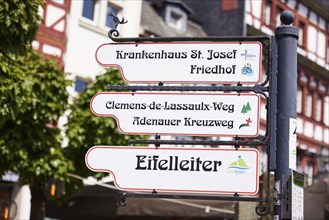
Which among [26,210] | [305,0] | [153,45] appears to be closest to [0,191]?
[26,210]

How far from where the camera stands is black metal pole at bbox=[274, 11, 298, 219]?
4.70 meters

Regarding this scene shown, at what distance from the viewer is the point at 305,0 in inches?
1164

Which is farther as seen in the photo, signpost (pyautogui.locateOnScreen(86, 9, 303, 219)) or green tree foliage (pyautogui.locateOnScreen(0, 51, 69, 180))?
green tree foliage (pyautogui.locateOnScreen(0, 51, 69, 180))

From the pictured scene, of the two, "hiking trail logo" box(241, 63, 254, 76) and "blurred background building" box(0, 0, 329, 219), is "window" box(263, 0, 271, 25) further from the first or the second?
"hiking trail logo" box(241, 63, 254, 76)

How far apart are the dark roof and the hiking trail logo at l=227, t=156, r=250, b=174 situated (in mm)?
18303

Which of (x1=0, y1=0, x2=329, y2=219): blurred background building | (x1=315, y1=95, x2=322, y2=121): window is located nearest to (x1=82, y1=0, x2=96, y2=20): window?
(x1=0, y1=0, x2=329, y2=219): blurred background building

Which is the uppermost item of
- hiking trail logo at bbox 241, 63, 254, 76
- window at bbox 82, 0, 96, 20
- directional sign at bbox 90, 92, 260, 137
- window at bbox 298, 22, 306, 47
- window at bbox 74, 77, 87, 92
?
window at bbox 298, 22, 306, 47

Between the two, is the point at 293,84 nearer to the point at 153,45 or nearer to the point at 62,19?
the point at 153,45

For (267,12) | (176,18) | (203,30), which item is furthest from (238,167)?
(203,30)

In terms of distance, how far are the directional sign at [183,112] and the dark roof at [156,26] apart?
58.9ft

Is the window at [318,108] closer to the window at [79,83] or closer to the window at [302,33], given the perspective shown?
the window at [302,33]

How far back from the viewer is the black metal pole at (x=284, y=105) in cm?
470

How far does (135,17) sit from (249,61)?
17.2m

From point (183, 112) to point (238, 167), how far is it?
1.96 feet
